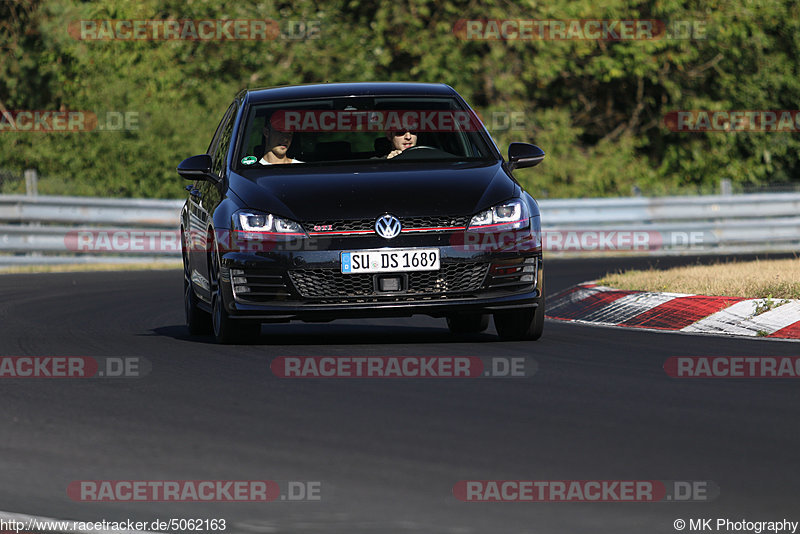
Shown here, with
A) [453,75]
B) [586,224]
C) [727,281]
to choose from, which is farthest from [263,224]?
[453,75]

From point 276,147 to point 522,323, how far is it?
200cm

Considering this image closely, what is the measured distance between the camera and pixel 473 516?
4.85 metres

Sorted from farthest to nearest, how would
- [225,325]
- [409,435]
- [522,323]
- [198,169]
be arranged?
[198,169] → [522,323] → [225,325] → [409,435]

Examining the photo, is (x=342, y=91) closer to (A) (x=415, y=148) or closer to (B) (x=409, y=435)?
(A) (x=415, y=148)

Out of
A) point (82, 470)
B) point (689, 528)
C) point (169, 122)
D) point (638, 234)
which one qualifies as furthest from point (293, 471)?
point (169, 122)

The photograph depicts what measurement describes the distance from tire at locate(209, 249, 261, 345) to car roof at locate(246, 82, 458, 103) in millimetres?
1547

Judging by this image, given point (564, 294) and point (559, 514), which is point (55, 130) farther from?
point (559, 514)

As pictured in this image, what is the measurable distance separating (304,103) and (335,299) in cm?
199

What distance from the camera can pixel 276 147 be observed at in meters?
10.2

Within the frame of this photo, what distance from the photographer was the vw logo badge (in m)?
8.98

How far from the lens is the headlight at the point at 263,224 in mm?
9086

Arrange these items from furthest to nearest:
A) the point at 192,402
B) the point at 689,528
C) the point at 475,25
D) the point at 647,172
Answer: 1. the point at 647,172
2. the point at 475,25
3. the point at 192,402
4. the point at 689,528

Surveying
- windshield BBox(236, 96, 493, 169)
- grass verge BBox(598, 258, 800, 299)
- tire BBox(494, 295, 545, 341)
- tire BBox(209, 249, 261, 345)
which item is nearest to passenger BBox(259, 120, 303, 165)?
windshield BBox(236, 96, 493, 169)

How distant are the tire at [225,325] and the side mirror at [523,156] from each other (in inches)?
79.1
